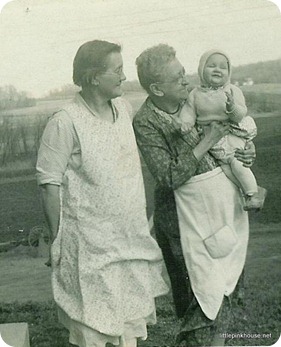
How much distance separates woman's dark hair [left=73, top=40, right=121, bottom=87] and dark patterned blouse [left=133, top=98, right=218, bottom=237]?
0.61 ft

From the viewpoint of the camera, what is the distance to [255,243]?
3857 millimetres

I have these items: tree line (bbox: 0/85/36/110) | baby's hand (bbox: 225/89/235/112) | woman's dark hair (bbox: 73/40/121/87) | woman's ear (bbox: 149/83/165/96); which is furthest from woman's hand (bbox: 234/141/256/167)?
tree line (bbox: 0/85/36/110)

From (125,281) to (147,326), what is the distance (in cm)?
18

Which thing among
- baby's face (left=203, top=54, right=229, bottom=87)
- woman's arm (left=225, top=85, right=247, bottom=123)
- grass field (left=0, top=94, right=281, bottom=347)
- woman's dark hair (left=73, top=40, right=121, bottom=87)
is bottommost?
grass field (left=0, top=94, right=281, bottom=347)

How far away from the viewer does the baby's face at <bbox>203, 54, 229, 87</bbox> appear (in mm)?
3760

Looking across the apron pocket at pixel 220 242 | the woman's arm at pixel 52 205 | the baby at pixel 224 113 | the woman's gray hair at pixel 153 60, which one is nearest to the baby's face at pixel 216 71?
the baby at pixel 224 113

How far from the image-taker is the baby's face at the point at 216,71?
3760 mm

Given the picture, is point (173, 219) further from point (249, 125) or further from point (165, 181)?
point (249, 125)

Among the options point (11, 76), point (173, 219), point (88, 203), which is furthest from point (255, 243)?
point (11, 76)

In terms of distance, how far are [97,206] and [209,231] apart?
1.16 feet

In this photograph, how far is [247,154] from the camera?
3807mm

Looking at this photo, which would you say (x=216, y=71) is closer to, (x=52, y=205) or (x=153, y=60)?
(x=153, y=60)

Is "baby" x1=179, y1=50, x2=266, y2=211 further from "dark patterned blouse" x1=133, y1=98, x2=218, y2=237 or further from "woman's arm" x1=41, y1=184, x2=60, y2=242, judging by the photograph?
"woman's arm" x1=41, y1=184, x2=60, y2=242

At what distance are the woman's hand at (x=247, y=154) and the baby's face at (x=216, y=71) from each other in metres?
0.21
